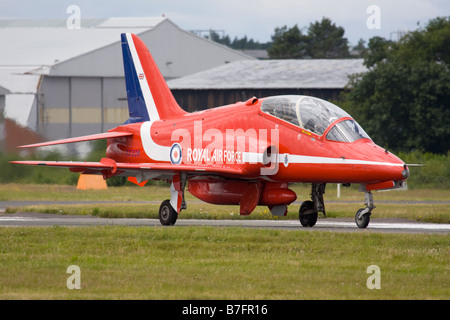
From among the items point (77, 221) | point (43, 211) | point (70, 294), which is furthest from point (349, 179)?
point (43, 211)

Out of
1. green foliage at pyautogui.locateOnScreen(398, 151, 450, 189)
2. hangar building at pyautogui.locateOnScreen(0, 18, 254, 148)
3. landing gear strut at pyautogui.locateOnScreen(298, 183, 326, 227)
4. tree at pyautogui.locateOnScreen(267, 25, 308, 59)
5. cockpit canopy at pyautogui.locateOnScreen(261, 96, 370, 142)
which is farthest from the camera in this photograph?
tree at pyautogui.locateOnScreen(267, 25, 308, 59)

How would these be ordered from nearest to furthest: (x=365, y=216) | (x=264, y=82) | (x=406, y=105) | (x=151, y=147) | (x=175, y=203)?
(x=365, y=216) < (x=175, y=203) < (x=151, y=147) < (x=406, y=105) < (x=264, y=82)

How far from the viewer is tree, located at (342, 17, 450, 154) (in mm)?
51281

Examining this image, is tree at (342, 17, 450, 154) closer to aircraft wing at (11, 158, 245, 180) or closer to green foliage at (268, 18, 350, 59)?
aircraft wing at (11, 158, 245, 180)

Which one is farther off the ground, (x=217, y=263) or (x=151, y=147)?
(x=151, y=147)

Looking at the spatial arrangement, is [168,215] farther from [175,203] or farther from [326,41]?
[326,41]

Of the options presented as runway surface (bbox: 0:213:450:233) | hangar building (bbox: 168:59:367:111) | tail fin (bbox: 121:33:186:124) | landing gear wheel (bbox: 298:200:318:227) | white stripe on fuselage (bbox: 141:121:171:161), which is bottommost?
runway surface (bbox: 0:213:450:233)

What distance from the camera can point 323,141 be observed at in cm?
2006

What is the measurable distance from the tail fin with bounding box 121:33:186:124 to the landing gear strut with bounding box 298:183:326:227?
5.34 metres

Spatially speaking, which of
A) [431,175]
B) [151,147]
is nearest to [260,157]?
[151,147]

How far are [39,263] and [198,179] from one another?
27.5 feet

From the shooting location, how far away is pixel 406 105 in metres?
52.1

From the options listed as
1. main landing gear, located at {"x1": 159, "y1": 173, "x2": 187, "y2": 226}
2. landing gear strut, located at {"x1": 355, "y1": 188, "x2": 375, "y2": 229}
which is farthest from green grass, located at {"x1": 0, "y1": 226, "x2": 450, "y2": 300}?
main landing gear, located at {"x1": 159, "y1": 173, "x2": 187, "y2": 226}

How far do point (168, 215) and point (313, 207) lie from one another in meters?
3.54
